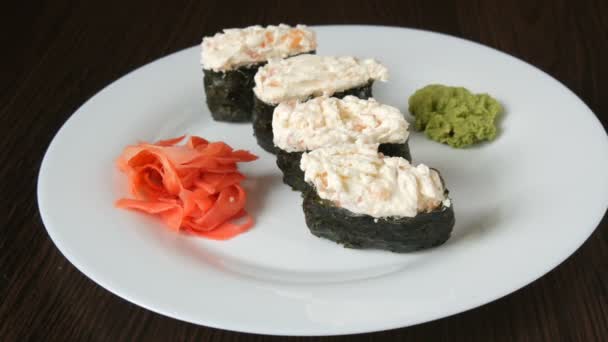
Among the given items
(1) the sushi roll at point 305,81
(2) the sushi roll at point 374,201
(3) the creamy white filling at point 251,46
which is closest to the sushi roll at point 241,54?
(3) the creamy white filling at point 251,46

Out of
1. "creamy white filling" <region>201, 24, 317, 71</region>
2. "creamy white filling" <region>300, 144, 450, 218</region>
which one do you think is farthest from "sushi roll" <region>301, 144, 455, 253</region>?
"creamy white filling" <region>201, 24, 317, 71</region>

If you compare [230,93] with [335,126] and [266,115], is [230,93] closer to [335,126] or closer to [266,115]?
[266,115]

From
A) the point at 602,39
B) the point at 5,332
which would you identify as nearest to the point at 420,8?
the point at 602,39

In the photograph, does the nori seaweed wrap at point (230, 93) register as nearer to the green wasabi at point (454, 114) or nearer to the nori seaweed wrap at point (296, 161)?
the nori seaweed wrap at point (296, 161)

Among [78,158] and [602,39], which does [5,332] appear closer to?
[78,158]

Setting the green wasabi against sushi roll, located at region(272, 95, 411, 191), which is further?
the green wasabi

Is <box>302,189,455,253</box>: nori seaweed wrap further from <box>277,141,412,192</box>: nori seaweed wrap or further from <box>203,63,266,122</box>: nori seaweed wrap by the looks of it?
<box>203,63,266,122</box>: nori seaweed wrap

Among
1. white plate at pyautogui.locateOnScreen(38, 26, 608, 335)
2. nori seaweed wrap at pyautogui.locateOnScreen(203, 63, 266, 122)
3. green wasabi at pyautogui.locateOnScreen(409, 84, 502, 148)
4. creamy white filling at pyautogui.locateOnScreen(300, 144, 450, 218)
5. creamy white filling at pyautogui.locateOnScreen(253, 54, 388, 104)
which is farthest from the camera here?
nori seaweed wrap at pyautogui.locateOnScreen(203, 63, 266, 122)
